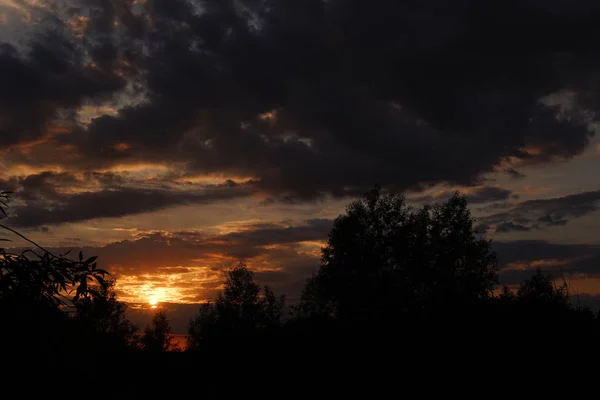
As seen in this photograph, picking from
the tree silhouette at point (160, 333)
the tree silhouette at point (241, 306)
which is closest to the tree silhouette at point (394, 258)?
the tree silhouette at point (241, 306)

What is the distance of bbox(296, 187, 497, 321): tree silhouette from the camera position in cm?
5356

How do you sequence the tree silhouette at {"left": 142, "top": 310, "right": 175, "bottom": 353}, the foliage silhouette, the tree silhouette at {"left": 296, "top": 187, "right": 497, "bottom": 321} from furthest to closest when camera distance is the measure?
the tree silhouette at {"left": 142, "top": 310, "right": 175, "bottom": 353}, the tree silhouette at {"left": 296, "top": 187, "right": 497, "bottom": 321}, the foliage silhouette

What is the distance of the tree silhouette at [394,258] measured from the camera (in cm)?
5356

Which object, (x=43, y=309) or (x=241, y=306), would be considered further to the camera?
(x=241, y=306)

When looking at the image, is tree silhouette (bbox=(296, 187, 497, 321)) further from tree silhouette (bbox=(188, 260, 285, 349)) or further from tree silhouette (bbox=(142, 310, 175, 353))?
tree silhouette (bbox=(142, 310, 175, 353))

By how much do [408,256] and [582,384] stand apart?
1741 inches

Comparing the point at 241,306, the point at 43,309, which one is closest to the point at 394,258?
the point at 241,306

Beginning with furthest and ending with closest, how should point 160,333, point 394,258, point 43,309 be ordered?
point 160,333 → point 394,258 → point 43,309

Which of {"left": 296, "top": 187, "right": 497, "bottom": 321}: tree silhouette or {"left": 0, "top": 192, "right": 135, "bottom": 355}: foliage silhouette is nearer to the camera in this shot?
{"left": 0, "top": 192, "right": 135, "bottom": 355}: foliage silhouette

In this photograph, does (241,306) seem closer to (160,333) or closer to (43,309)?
(160,333)

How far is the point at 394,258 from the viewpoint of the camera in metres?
55.5

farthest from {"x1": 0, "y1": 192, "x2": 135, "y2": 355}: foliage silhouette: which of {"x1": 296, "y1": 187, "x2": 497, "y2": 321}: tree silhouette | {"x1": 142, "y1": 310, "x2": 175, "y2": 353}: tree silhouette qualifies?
{"x1": 142, "y1": 310, "x2": 175, "y2": 353}: tree silhouette

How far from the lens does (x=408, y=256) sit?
55.3m

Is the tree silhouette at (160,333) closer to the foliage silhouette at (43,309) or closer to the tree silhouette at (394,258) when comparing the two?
the tree silhouette at (394,258)
